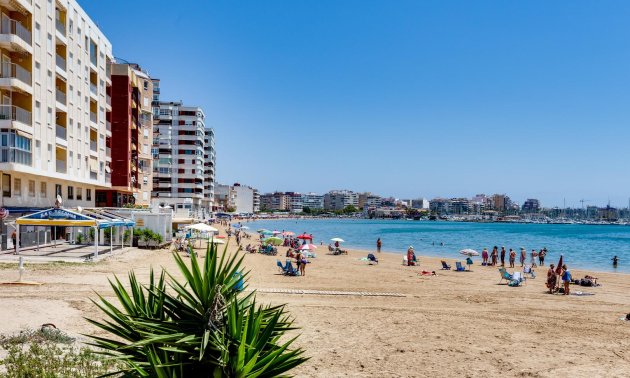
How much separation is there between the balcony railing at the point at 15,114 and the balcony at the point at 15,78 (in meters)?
1.08

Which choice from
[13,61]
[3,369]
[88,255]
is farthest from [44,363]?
[13,61]

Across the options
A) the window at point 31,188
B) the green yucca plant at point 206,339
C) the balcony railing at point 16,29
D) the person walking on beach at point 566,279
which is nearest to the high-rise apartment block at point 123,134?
the window at point 31,188

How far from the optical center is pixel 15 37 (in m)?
27.6

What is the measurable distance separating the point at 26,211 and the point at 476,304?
25150 millimetres

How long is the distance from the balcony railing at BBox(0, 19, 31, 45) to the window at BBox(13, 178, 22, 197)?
27.1 ft

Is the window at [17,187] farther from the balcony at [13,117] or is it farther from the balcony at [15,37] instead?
the balcony at [15,37]

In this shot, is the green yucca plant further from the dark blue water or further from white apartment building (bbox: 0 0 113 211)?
the dark blue water

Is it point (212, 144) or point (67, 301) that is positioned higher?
point (212, 144)

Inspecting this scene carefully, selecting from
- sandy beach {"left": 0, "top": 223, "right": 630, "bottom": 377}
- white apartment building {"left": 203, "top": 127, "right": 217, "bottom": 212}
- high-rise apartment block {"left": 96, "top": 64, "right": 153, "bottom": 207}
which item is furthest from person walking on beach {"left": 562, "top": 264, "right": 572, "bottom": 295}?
white apartment building {"left": 203, "top": 127, "right": 217, "bottom": 212}

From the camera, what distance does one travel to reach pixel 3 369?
8906 millimetres

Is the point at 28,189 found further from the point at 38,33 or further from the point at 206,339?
the point at 206,339

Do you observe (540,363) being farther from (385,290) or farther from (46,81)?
(46,81)

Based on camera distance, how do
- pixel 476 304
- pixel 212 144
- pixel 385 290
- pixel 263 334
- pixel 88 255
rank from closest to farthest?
pixel 263 334, pixel 476 304, pixel 385 290, pixel 88 255, pixel 212 144

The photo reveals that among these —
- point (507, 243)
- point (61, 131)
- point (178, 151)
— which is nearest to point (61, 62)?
point (61, 131)
